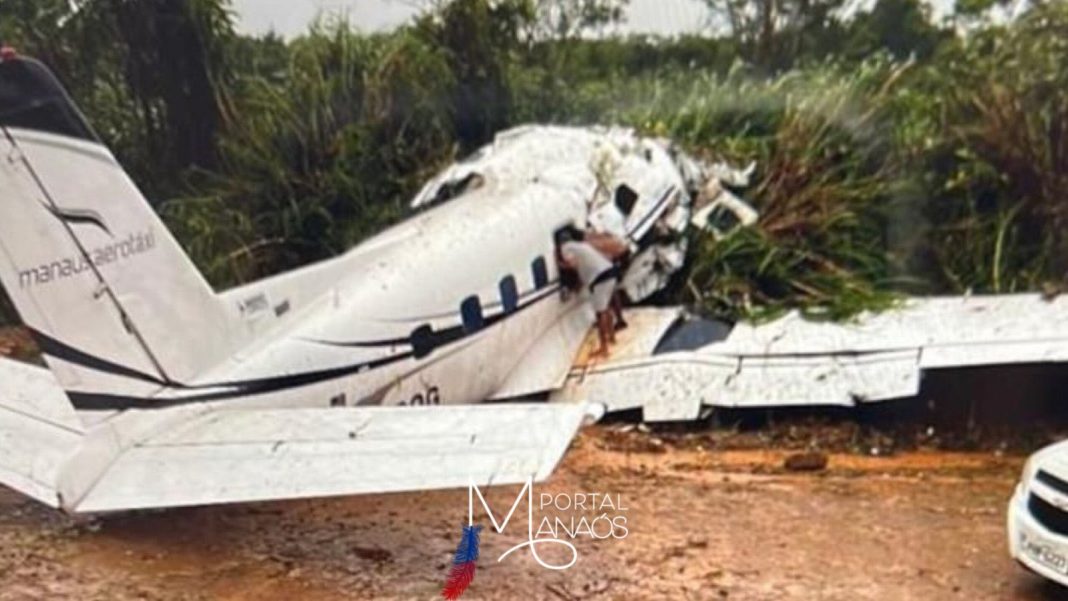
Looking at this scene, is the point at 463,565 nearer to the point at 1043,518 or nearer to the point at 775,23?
the point at 1043,518

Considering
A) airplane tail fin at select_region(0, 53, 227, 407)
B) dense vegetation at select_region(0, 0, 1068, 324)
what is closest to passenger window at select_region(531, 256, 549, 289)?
dense vegetation at select_region(0, 0, 1068, 324)

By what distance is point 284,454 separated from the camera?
5469 mm

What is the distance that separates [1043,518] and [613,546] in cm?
194

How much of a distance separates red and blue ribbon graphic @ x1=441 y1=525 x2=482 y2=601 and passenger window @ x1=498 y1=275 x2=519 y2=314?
1938 millimetres

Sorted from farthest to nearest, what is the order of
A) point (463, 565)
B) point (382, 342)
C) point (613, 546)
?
point (382, 342), point (613, 546), point (463, 565)

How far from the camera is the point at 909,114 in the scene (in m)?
10.9

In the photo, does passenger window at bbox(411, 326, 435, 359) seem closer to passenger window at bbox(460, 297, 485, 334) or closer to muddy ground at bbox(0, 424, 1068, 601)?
passenger window at bbox(460, 297, 485, 334)

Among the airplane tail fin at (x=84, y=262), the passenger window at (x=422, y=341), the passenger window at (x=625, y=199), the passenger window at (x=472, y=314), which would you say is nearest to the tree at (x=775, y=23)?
the passenger window at (x=625, y=199)

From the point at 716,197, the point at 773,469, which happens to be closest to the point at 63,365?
the point at 773,469

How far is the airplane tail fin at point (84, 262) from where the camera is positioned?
17.9 feet

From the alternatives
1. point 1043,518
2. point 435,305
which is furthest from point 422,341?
point 1043,518

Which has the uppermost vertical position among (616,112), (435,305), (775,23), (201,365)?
(775,23)

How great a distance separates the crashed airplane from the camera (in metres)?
5.41

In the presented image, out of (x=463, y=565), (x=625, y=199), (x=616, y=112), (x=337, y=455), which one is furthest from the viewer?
(x=616, y=112)
